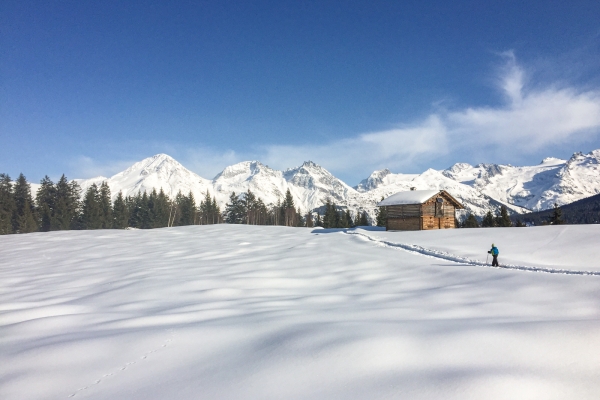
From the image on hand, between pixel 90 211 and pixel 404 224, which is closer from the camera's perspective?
pixel 404 224

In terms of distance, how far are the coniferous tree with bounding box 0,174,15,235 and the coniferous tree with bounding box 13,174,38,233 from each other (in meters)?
0.86

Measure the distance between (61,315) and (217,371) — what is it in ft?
20.1

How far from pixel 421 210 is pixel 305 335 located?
34460 millimetres

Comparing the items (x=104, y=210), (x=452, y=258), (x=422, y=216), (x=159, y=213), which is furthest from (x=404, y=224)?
(x=104, y=210)

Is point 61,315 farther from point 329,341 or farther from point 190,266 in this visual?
point 190,266

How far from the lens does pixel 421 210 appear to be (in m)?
37.2

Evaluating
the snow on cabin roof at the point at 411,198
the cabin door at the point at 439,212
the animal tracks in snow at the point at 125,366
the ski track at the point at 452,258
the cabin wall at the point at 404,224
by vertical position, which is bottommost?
the animal tracks in snow at the point at 125,366

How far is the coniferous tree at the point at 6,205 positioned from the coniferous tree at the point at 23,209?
0.86 metres

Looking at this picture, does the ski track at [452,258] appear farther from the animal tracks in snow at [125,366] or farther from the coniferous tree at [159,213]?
the coniferous tree at [159,213]

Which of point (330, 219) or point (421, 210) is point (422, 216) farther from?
point (330, 219)

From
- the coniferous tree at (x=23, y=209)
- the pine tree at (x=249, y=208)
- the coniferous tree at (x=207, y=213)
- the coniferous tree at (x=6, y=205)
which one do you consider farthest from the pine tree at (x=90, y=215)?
the pine tree at (x=249, y=208)

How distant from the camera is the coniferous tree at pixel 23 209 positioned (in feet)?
178

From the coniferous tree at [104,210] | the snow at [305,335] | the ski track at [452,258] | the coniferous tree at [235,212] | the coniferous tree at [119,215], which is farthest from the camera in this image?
the coniferous tree at [235,212]

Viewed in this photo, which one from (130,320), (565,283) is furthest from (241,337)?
(565,283)
